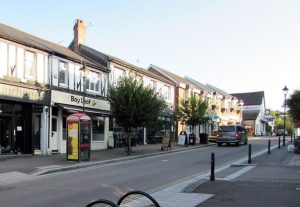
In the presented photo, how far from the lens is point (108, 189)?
13008 millimetres

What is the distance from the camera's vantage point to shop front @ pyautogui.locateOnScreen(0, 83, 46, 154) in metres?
23.0

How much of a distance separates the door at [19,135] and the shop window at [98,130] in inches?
298

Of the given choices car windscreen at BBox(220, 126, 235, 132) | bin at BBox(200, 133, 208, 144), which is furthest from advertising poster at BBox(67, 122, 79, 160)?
bin at BBox(200, 133, 208, 144)

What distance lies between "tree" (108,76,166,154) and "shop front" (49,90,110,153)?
2328mm

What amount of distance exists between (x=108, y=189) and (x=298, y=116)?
21.4m

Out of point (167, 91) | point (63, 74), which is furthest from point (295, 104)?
point (167, 91)

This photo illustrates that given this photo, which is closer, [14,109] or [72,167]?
[72,167]

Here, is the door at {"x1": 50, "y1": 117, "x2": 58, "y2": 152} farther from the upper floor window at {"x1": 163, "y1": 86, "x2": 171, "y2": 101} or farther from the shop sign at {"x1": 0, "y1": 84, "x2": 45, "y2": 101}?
the upper floor window at {"x1": 163, "y1": 86, "x2": 171, "y2": 101}

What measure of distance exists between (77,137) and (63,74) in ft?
22.6

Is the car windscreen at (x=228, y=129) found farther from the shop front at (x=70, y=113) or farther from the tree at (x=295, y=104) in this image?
the shop front at (x=70, y=113)

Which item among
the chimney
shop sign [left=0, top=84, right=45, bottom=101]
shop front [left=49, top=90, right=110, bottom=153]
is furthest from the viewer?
the chimney

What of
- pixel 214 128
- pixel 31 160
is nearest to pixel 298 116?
pixel 31 160

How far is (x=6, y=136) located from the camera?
23.3 m

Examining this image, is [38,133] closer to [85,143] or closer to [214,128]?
[85,143]
